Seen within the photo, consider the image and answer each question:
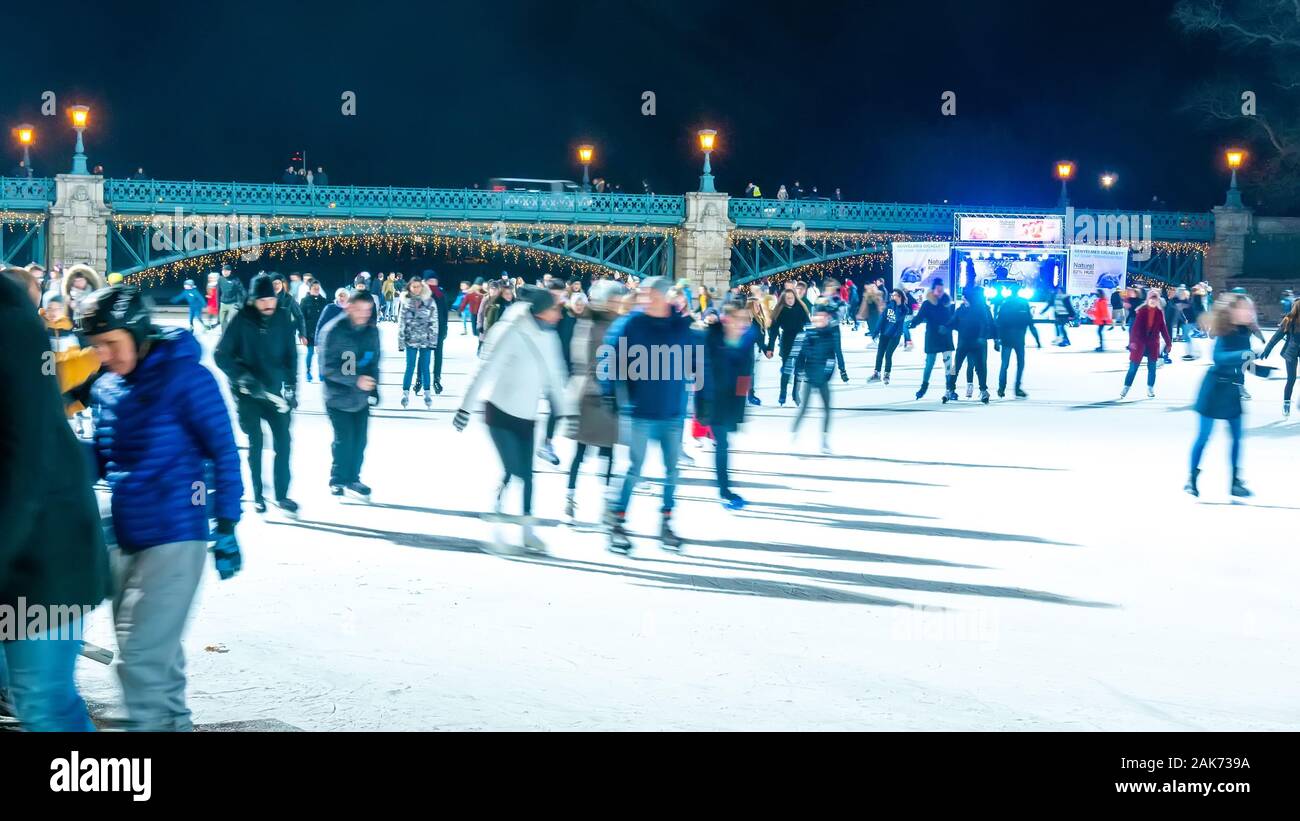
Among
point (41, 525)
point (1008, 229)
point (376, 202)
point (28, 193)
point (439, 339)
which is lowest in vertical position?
point (41, 525)

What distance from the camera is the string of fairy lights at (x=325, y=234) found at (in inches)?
1689

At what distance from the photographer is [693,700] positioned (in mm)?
5020

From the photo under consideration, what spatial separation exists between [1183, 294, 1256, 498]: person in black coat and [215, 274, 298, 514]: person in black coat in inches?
240

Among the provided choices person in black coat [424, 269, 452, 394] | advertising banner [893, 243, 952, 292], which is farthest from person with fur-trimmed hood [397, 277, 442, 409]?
advertising banner [893, 243, 952, 292]

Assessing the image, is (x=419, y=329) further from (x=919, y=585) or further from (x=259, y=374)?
(x=919, y=585)

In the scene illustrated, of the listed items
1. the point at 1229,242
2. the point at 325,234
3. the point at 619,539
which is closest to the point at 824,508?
the point at 619,539

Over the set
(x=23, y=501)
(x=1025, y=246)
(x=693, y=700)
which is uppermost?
(x=1025, y=246)

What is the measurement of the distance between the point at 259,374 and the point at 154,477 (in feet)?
16.5

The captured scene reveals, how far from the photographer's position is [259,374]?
29.5 feet

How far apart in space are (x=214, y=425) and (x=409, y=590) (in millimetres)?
2845

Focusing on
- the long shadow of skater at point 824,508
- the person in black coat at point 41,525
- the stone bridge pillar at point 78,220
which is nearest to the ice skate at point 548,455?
the long shadow of skater at point 824,508

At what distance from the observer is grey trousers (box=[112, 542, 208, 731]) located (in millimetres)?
3924
